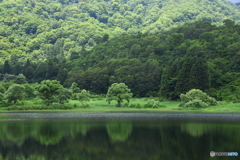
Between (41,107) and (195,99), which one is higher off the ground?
(195,99)

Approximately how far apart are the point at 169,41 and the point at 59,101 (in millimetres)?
98384

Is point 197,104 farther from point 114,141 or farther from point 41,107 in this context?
point 114,141

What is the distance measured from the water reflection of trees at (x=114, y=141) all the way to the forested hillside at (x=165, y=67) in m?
61.3

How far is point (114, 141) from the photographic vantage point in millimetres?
37875

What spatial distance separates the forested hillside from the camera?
375 feet

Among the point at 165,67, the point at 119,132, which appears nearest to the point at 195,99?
the point at 165,67

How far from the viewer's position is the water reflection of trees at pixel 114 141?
31.0 metres

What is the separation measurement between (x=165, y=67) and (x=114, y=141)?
106 metres

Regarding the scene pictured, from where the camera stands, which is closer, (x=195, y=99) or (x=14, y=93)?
(x=14, y=93)

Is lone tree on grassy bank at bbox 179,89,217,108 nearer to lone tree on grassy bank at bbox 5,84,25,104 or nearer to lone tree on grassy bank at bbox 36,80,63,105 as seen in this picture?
lone tree on grassy bank at bbox 36,80,63,105

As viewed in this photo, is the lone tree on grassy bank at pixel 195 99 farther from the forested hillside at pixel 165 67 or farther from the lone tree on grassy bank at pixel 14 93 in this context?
the lone tree on grassy bank at pixel 14 93

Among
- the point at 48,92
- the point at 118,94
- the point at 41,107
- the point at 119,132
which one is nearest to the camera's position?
the point at 119,132

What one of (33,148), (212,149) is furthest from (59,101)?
(212,149)

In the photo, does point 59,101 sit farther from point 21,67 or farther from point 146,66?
point 21,67
